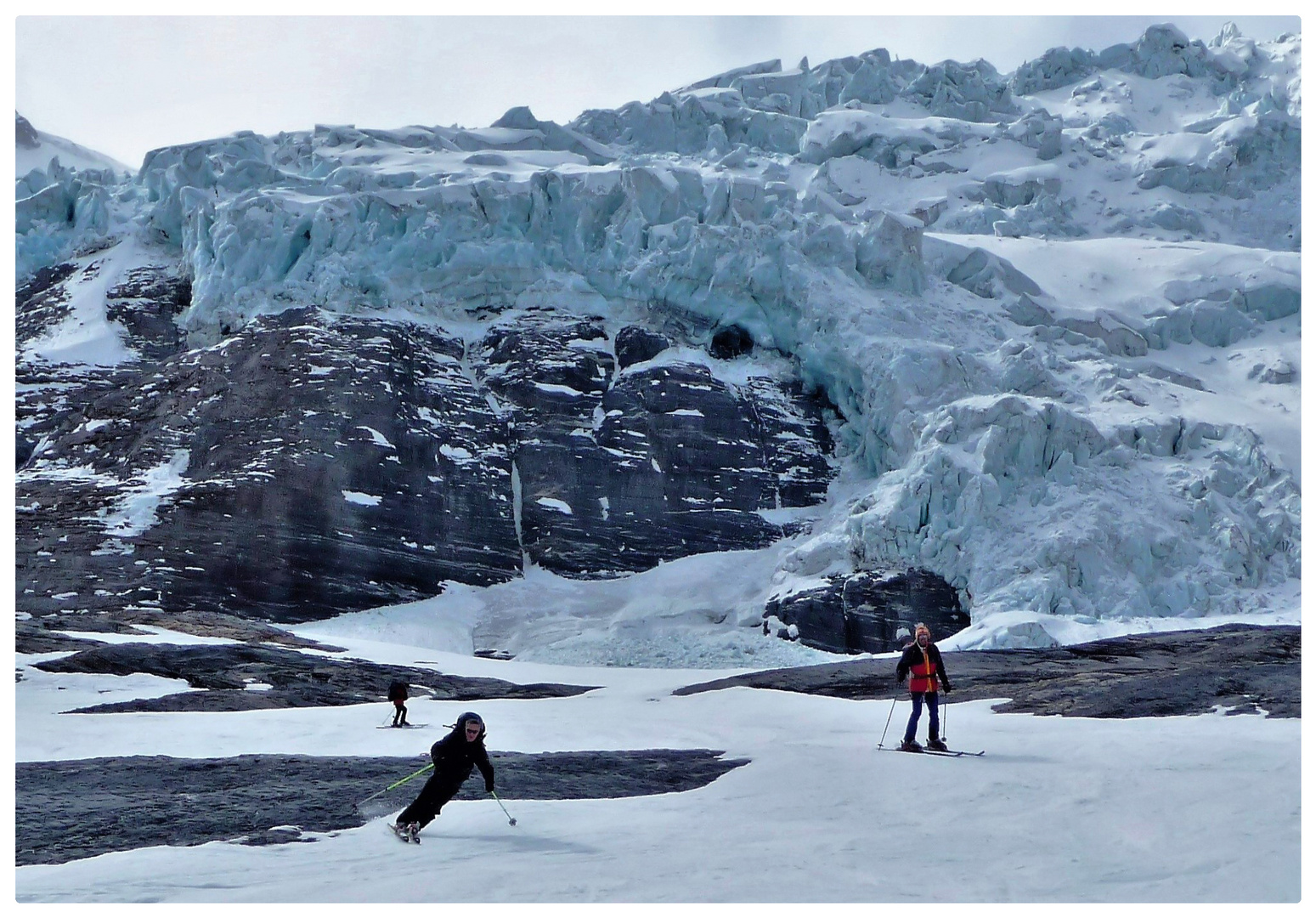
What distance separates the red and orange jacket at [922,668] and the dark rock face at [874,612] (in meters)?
17.9

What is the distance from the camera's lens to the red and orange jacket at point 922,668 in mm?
8812

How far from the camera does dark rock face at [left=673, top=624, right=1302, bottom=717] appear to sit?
34.9 ft

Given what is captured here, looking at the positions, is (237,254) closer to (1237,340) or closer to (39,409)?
(39,409)

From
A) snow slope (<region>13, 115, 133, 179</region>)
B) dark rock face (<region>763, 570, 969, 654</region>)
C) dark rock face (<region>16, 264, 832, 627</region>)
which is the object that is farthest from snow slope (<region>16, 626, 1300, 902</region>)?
snow slope (<region>13, 115, 133, 179</region>)

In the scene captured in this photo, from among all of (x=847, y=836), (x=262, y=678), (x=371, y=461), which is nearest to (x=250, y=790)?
(x=847, y=836)

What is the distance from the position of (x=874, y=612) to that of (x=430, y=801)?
2146 centimetres

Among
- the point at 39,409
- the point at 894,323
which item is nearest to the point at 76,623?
the point at 39,409

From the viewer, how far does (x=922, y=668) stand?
8.85m

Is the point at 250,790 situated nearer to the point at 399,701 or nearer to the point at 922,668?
the point at 399,701

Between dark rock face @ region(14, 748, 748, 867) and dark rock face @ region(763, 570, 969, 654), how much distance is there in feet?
57.9

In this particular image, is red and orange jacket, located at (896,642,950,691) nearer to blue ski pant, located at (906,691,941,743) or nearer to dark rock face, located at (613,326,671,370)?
blue ski pant, located at (906,691,941,743)

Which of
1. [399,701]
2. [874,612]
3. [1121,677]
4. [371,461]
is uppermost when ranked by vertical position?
[371,461]

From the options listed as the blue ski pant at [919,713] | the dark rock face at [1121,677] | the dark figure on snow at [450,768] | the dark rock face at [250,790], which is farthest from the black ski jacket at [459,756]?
the dark rock face at [1121,677]

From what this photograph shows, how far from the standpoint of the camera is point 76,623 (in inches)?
814
